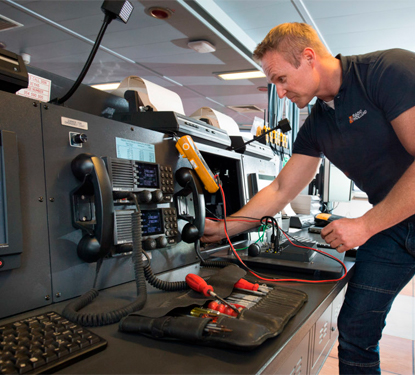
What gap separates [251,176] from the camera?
4.72ft

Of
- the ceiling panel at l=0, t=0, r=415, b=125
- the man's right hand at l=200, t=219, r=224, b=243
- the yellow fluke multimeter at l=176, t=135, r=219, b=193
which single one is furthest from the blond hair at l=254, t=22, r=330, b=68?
the ceiling panel at l=0, t=0, r=415, b=125

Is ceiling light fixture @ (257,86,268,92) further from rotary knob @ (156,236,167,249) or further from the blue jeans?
rotary knob @ (156,236,167,249)

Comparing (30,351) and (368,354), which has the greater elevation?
(30,351)

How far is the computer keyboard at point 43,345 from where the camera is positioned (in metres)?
0.39

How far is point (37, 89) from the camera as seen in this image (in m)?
0.80

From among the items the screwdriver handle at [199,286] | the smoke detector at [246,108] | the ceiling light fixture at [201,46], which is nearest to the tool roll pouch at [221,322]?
the screwdriver handle at [199,286]

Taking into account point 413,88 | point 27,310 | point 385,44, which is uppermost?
point 385,44

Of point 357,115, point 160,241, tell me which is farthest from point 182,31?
point 160,241

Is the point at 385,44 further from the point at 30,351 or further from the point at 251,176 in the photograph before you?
the point at 30,351

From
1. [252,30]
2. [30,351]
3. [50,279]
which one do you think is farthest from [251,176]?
[252,30]

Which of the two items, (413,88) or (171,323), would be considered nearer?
(171,323)

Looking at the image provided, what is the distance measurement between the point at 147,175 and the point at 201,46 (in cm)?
370

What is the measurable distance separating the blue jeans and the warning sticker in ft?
3.50

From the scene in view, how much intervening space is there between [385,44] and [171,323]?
492cm
